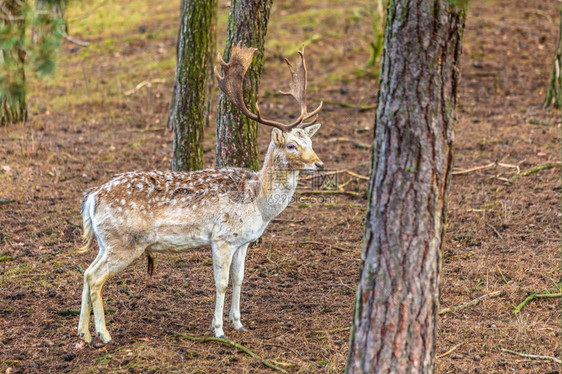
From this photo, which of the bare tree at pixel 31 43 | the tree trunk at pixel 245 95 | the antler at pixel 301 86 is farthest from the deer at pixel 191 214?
the bare tree at pixel 31 43

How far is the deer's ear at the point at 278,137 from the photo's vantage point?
250 inches

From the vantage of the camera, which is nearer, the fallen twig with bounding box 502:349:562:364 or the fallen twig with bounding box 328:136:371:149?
the fallen twig with bounding box 502:349:562:364

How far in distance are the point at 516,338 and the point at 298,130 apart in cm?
284

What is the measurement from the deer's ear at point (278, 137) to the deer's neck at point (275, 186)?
95 mm

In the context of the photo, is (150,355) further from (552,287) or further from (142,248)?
(552,287)

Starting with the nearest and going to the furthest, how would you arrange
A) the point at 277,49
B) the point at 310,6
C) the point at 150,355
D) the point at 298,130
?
the point at 150,355 → the point at 298,130 → the point at 277,49 → the point at 310,6

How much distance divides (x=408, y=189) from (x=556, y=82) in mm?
9979

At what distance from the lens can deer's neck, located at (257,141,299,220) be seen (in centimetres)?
636

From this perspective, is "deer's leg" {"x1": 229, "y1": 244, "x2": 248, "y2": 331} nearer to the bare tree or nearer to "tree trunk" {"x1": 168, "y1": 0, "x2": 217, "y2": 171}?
the bare tree

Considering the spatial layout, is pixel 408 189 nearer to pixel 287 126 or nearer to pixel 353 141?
pixel 287 126

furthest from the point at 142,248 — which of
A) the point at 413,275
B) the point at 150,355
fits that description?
the point at 413,275

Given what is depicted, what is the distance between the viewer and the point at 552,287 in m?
6.75

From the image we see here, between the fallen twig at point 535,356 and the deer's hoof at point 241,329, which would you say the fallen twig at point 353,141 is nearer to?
the deer's hoof at point 241,329

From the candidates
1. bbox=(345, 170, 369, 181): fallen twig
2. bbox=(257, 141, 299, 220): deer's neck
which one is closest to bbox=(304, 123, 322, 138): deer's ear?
bbox=(257, 141, 299, 220): deer's neck
